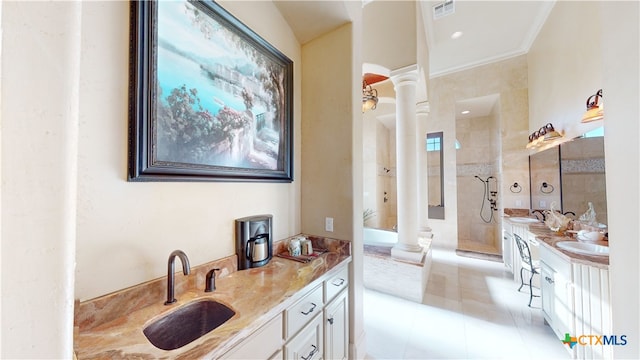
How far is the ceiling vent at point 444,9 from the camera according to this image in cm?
321

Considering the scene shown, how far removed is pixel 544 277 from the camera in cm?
221

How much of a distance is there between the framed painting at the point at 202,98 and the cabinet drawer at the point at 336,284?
2.67ft

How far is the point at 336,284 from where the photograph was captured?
5.18 ft

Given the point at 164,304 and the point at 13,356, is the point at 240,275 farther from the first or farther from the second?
the point at 13,356

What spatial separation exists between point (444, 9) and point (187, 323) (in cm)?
454

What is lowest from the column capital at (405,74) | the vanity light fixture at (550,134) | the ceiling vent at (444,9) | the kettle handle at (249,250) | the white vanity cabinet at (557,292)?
the white vanity cabinet at (557,292)

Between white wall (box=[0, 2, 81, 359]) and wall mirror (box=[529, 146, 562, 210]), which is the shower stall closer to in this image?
wall mirror (box=[529, 146, 562, 210])

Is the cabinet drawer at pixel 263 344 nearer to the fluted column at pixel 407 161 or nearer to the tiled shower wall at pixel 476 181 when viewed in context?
the fluted column at pixel 407 161

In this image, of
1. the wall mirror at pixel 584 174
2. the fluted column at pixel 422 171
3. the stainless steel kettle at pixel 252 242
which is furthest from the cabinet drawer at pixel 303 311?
the fluted column at pixel 422 171

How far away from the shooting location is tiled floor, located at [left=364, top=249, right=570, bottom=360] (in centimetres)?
195

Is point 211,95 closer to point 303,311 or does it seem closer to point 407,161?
point 303,311

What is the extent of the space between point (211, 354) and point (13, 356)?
572 mm

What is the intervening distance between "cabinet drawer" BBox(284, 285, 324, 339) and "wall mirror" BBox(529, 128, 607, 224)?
3.10 meters

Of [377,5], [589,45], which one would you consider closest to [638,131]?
[589,45]
